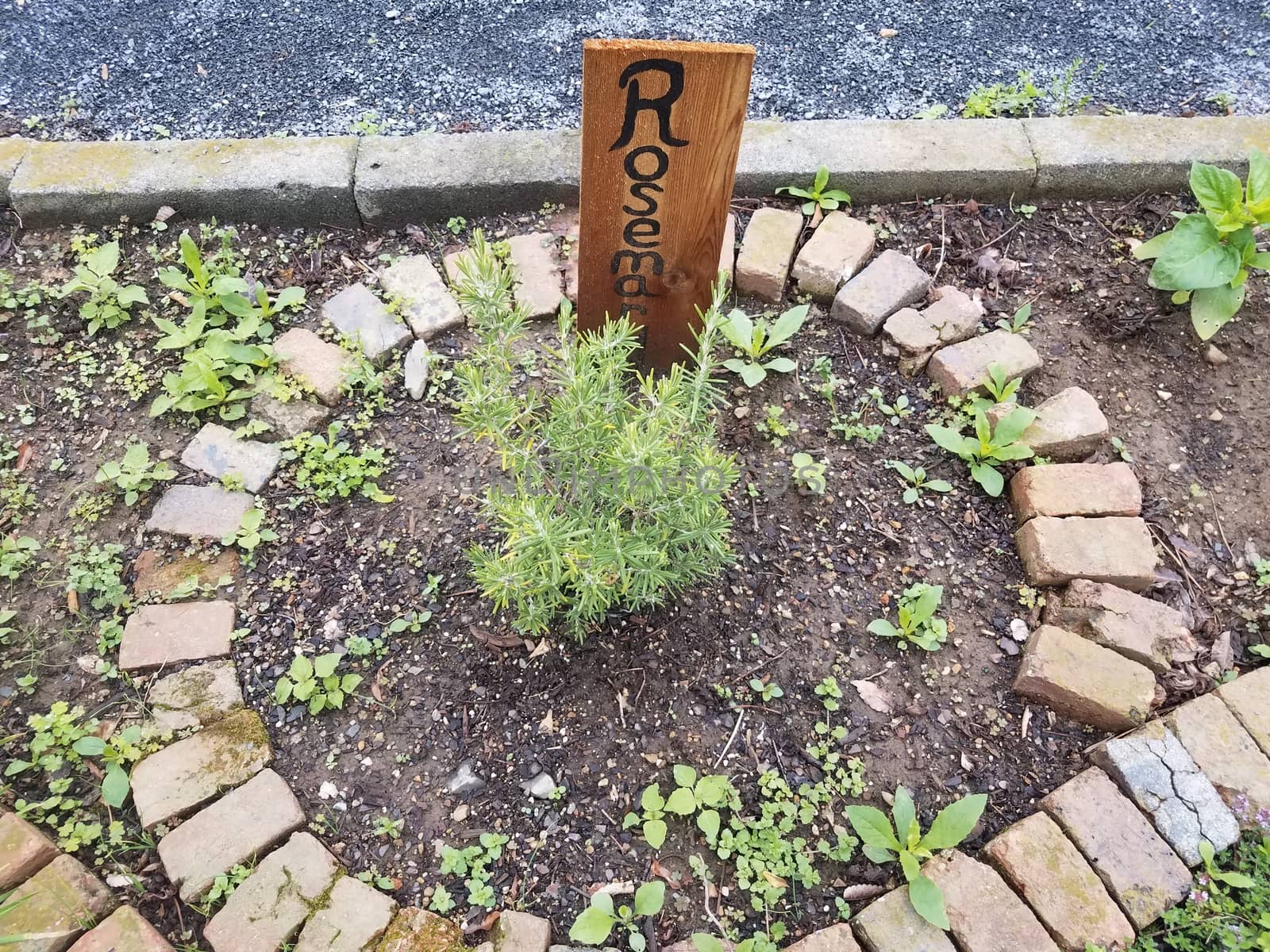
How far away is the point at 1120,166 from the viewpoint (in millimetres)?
3029

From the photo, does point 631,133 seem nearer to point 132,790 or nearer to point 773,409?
point 773,409

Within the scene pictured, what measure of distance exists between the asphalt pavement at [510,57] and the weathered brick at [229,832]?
255 centimetres

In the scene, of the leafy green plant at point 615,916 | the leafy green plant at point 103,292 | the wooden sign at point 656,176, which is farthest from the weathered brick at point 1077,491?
the leafy green plant at point 103,292

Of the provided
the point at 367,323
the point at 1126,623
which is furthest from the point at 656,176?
the point at 1126,623

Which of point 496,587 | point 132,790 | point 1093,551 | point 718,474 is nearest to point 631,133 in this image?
point 718,474

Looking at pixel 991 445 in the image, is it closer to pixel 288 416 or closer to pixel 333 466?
pixel 333 466

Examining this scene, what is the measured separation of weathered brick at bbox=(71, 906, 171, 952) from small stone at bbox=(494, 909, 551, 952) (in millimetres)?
735

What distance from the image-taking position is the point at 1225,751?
80.6 inches

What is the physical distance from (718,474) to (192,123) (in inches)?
114

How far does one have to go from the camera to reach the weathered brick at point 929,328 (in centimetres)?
271

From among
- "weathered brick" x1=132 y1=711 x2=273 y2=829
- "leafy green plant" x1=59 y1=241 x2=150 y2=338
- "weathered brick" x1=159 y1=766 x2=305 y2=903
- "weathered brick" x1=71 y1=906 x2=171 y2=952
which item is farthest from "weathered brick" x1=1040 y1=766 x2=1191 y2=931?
"leafy green plant" x1=59 y1=241 x2=150 y2=338

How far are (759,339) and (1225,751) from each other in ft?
5.56

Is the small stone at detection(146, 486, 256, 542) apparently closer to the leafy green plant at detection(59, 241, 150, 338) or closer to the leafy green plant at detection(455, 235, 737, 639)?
the leafy green plant at detection(59, 241, 150, 338)

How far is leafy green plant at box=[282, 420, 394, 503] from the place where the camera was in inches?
96.7
